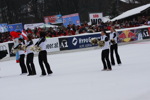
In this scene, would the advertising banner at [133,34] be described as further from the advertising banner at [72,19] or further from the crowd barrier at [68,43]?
the advertising banner at [72,19]

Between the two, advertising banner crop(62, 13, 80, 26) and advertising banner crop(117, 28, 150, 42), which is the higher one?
advertising banner crop(62, 13, 80, 26)

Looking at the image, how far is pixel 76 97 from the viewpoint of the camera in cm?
650

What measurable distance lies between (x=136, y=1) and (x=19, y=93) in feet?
228

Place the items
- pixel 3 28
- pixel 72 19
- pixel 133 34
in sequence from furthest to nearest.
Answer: pixel 3 28 → pixel 72 19 → pixel 133 34

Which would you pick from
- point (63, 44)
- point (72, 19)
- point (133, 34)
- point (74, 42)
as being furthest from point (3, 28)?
point (133, 34)

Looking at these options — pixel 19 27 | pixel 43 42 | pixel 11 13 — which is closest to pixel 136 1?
pixel 11 13

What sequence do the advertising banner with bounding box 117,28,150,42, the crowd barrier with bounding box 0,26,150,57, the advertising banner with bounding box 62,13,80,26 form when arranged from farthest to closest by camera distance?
the advertising banner with bounding box 62,13,80,26
the advertising banner with bounding box 117,28,150,42
the crowd barrier with bounding box 0,26,150,57

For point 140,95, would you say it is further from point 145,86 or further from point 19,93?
point 19,93

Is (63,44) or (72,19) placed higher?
(72,19)

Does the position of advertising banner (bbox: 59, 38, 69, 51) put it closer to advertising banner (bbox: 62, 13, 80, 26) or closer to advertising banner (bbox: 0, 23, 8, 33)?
advertising banner (bbox: 62, 13, 80, 26)

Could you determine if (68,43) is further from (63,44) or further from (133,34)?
(133,34)

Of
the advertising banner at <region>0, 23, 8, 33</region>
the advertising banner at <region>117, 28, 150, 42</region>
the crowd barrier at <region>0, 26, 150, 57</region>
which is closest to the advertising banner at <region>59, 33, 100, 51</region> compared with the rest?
the crowd barrier at <region>0, 26, 150, 57</region>

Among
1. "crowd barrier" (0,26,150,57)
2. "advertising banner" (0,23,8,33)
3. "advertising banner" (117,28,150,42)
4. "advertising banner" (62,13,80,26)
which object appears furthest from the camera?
"advertising banner" (0,23,8,33)

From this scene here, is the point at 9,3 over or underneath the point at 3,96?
over
